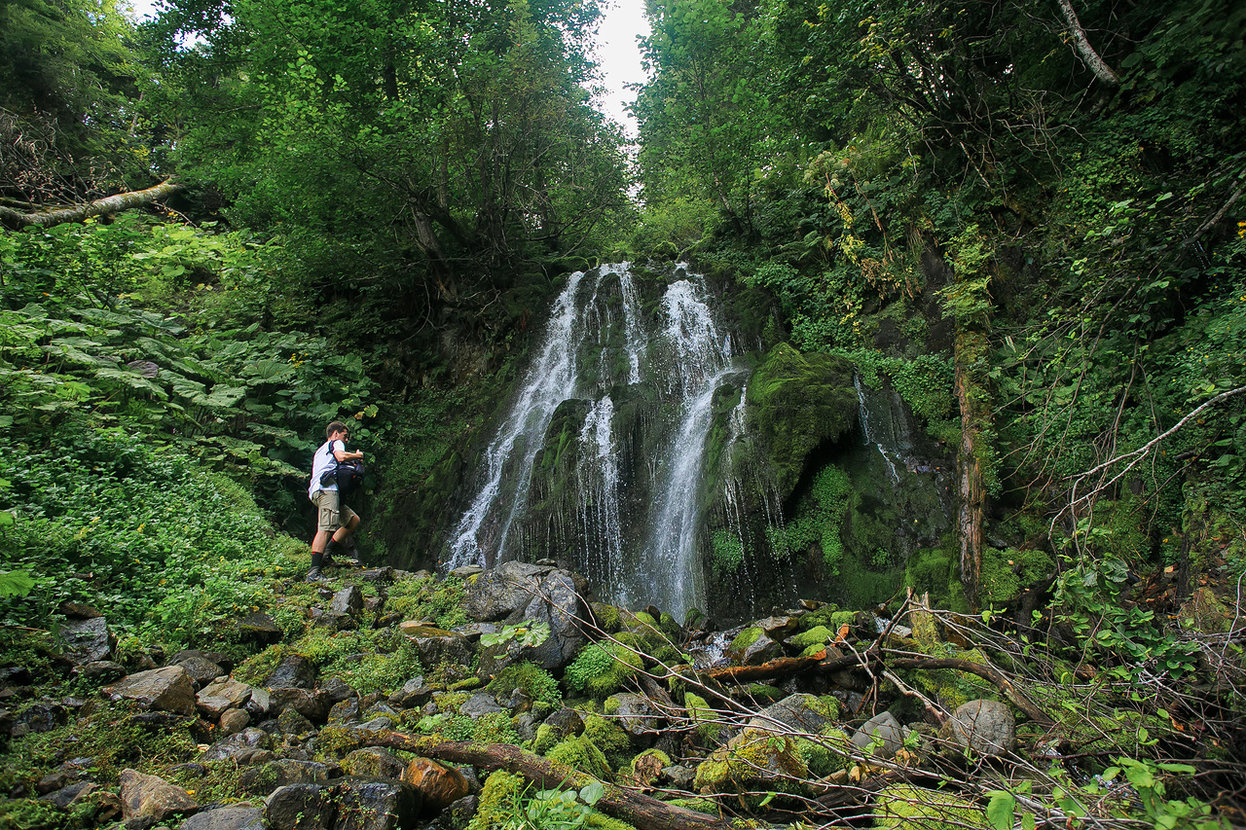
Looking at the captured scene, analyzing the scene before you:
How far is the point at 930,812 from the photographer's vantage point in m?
1.85

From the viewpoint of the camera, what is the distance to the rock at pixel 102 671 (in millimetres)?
2529

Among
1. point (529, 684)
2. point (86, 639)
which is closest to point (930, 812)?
point (529, 684)

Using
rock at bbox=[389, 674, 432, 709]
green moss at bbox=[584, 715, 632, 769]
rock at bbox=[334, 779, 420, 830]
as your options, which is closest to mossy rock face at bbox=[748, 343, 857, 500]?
green moss at bbox=[584, 715, 632, 769]

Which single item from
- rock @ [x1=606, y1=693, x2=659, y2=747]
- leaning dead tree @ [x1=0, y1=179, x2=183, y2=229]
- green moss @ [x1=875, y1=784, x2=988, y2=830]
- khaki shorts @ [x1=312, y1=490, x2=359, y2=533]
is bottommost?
rock @ [x1=606, y1=693, x2=659, y2=747]

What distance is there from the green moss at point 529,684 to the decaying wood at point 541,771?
0.84m

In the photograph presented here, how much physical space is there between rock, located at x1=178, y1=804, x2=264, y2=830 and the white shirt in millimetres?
4075

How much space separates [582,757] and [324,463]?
453 centimetres

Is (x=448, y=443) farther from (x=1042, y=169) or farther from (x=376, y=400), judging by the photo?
(x=1042, y=169)

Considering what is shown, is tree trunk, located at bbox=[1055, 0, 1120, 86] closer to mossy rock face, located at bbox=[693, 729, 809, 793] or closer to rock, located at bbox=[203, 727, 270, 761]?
mossy rock face, located at bbox=[693, 729, 809, 793]

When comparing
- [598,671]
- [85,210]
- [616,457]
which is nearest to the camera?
[598,671]

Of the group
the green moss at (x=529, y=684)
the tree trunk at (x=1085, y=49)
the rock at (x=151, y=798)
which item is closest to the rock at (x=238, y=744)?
the rock at (x=151, y=798)

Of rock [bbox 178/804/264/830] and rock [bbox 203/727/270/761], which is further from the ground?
rock [bbox 203/727/270/761]

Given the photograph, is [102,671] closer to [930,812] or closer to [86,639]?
[86,639]

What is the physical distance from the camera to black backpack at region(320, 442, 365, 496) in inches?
217
